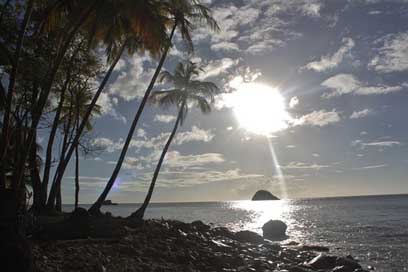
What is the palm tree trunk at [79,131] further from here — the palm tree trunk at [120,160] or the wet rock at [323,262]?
the wet rock at [323,262]

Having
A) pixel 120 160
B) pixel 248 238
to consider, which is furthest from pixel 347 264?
pixel 120 160

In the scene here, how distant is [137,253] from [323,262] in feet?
33.1

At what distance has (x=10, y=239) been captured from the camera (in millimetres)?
7117

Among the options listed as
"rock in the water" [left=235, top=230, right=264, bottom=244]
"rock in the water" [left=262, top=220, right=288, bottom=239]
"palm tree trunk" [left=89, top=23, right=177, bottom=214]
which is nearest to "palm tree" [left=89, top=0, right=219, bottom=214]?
"palm tree trunk" [left=89, top=23, right=177, bottom=214]

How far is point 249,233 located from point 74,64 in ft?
52.6

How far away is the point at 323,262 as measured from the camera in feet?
59.3

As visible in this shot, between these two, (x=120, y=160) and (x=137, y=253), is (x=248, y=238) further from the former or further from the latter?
(x=137, y=253)

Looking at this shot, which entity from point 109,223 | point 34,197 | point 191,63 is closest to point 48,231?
point 109,223

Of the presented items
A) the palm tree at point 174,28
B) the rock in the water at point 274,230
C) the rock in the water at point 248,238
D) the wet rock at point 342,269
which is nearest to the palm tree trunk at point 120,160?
the palm tree at point 174,28

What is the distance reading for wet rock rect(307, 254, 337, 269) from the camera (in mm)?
17688

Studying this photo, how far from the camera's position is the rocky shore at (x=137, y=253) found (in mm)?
10148

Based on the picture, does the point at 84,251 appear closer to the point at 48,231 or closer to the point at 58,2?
the point at 48,231

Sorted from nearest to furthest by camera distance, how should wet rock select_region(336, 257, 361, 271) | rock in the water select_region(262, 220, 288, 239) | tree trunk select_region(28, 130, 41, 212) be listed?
1. tree trunk select_region(28, 130, 41, 212)
2. wet rock select_region(336, 257, 361, 271)
3. rock in the water select_region(262, 220, 288, 239)

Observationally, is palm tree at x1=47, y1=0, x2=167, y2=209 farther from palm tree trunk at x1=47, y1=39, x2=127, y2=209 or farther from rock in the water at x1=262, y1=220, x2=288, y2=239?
rock in the water at x1=262, y1=220, x2=288, y2=239
